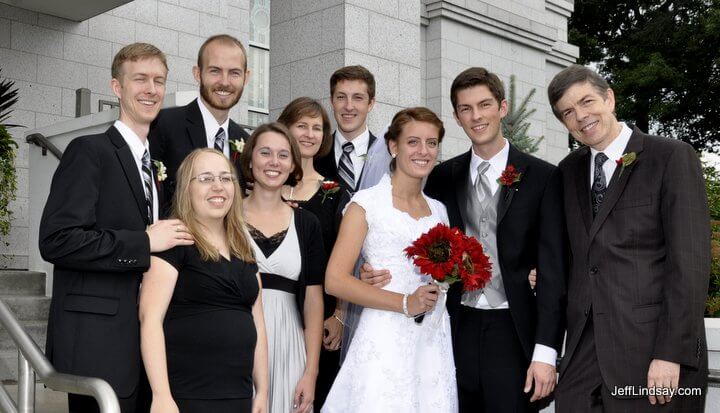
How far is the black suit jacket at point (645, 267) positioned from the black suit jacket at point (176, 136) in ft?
6.74

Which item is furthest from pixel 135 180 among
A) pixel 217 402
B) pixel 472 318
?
pixel 472 318

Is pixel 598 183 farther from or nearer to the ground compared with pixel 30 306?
farther from the ground

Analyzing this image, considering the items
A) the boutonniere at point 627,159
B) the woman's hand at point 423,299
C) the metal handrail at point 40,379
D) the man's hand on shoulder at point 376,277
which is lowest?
the metal handrail at point 40,379

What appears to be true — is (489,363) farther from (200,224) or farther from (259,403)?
(200,224)

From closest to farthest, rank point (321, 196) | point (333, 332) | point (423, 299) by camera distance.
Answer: point (423, 299)
point (333, 332)
point (321, 196)

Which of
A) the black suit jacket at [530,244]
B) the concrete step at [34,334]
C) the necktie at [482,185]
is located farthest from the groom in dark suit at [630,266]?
the concrete step at [34,334]

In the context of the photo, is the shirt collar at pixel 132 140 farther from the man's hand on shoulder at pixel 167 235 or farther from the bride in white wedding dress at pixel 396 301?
the bride in white wedding dress at pixel 396 301

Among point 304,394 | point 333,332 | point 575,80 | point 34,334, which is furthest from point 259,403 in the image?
point 34,334

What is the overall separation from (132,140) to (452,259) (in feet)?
5.35

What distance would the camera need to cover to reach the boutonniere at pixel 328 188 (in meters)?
4.75

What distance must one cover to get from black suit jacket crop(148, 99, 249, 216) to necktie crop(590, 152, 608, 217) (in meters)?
1.97

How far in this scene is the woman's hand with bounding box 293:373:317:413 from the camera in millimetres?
4199

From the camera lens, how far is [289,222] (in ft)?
14.2

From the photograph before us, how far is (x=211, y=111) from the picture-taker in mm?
4742
